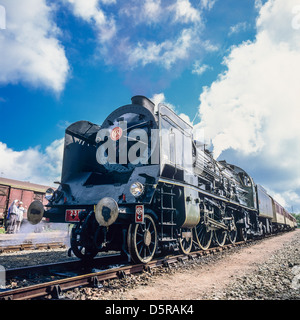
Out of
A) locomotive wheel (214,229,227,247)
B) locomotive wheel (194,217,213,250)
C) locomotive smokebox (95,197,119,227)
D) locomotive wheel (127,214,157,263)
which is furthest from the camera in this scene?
locomotive wheel (214,229,227,247)

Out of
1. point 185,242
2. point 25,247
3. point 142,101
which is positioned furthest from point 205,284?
point 25,247

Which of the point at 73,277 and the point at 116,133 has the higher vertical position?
the point at 116,133

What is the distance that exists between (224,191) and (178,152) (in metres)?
4.36

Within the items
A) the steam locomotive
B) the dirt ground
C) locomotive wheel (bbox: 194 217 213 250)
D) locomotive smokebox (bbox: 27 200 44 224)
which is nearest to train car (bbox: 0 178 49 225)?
the steam locomotive

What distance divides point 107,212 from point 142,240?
120 cm

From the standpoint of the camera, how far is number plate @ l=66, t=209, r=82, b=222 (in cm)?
474

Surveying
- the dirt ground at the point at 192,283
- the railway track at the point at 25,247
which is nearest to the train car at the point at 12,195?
the railway track at the point at 25,247

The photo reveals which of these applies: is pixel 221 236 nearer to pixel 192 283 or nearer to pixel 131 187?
pixel 192 283

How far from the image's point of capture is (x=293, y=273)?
4.62 m

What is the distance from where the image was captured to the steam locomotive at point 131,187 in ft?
14.7

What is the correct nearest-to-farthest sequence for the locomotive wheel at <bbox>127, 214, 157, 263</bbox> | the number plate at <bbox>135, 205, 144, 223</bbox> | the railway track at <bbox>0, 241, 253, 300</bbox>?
the railway track at <bbox>0, 241, 253, 300</bbox>, the number plate at <bbox>135, 205, 144, 223</bbox>, the locomotive wheel at <bbox>127, 214, 157, 263</bbox>

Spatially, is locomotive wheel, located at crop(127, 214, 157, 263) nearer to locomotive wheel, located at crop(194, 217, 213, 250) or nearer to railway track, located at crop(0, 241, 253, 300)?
railway track, located at crop(0, 241, 253, 300)

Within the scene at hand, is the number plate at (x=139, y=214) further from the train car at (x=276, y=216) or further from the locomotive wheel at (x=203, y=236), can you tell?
the train car at (x=276, y=216)

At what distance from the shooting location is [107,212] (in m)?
3.91
